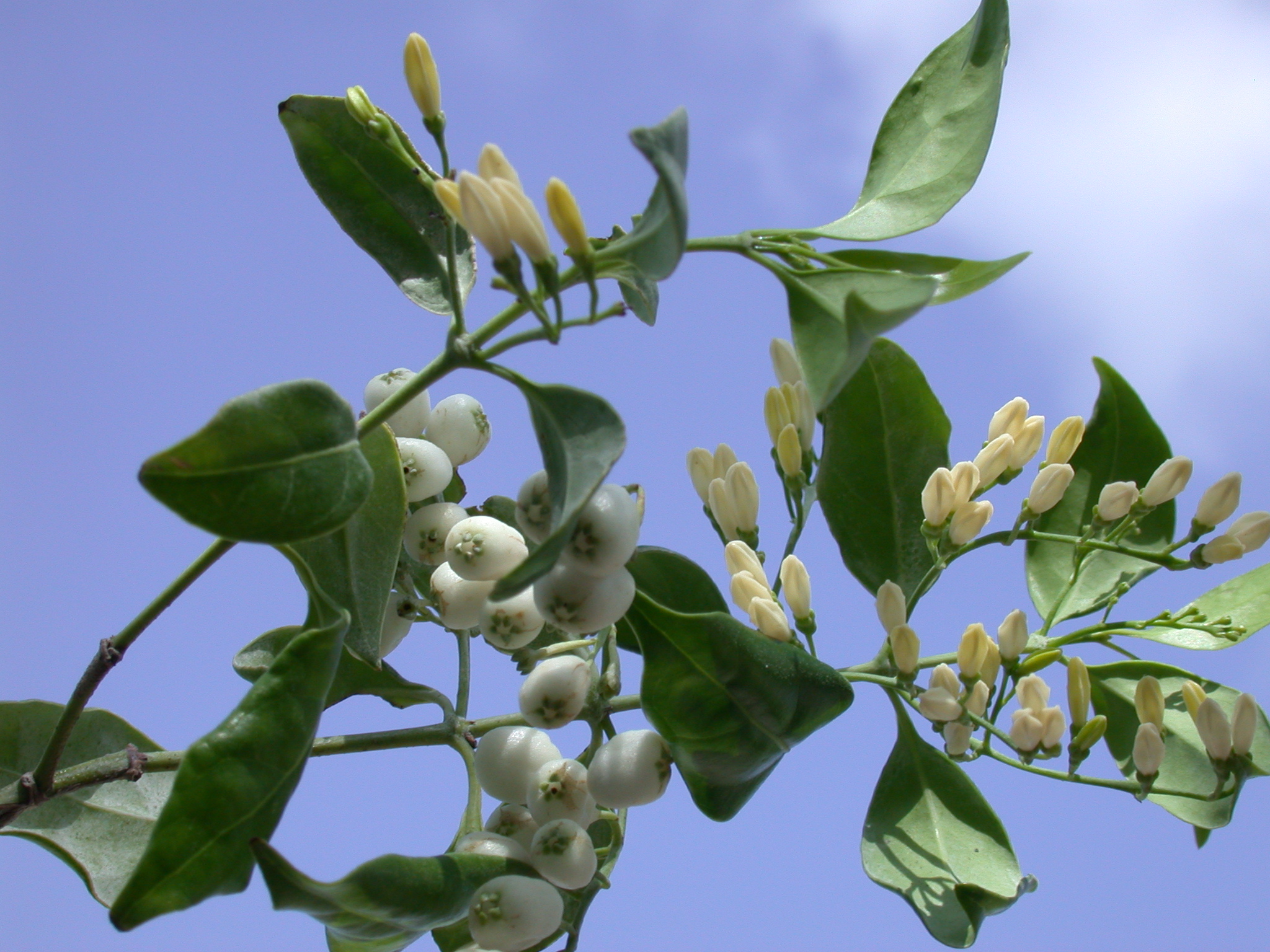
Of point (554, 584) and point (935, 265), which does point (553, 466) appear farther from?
point (935, 265)

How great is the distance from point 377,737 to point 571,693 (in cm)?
22

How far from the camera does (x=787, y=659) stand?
3.26 ft

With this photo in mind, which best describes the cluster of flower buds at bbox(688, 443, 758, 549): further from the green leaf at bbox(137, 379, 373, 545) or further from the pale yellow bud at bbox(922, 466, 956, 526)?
the green leaf at bbox(137, 379, 373, 545)

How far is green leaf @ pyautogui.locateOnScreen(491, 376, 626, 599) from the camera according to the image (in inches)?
27.7

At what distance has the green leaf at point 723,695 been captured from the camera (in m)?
0.95

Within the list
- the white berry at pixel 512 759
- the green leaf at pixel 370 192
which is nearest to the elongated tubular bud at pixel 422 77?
the green leaf at pixel 370 192

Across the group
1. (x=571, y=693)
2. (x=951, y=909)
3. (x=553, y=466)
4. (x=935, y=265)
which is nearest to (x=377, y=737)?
(x=571, y=693)

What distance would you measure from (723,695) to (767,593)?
Result: 0.17 m

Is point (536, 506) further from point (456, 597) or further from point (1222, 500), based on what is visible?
point (1222, 500)

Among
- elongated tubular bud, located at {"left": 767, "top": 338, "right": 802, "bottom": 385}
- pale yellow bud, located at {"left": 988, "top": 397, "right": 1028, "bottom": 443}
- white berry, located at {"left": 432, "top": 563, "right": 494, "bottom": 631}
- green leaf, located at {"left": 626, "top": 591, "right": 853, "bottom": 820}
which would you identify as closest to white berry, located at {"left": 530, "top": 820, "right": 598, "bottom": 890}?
green leaf, located at {"left": 626, "top": 591, "right": 853, "bottom": 820}

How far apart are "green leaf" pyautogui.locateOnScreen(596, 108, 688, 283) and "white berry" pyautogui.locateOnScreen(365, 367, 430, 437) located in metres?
0.44

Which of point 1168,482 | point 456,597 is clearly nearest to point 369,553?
point 456,597

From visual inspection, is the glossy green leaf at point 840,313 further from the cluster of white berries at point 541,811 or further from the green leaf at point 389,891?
the green leaf at point 389,891

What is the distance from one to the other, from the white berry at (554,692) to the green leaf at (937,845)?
0.37m
